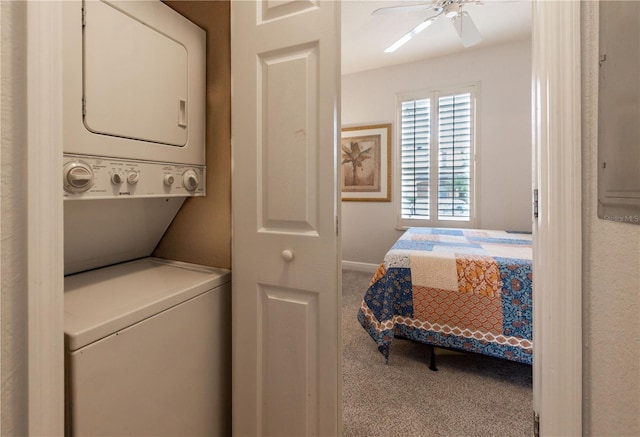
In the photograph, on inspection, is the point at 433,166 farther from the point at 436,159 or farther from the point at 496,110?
the point at 496,110

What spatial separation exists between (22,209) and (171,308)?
571 mm

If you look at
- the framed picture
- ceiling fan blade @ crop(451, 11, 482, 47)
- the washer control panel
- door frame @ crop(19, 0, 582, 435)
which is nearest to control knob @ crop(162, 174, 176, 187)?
the washer control panel

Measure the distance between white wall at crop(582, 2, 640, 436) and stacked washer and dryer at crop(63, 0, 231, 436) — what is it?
117 cm

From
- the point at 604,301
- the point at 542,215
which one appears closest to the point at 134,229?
the point at 542,215

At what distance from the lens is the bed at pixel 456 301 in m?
1.84

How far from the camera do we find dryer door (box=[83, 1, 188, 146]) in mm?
919

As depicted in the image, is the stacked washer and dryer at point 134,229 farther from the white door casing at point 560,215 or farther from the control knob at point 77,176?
the white door casing at point 560,215

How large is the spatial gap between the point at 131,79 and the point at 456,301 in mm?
2035

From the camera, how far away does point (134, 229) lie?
130cm

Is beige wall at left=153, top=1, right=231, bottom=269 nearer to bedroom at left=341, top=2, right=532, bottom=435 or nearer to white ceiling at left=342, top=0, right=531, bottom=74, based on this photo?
white ceiling at left=342, top=0, right=531, bottom=74

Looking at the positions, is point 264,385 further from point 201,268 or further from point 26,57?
point 26,57

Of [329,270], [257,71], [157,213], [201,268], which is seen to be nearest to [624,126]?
[329,270]

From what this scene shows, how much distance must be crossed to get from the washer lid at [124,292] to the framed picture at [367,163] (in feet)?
10.6

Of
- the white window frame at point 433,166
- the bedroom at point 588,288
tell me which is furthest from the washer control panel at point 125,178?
the white window frame at point 433,166
